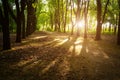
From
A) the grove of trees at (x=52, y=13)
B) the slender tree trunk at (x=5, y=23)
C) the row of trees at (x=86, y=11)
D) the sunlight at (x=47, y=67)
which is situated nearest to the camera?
the sunlight at (x=47, y=67)

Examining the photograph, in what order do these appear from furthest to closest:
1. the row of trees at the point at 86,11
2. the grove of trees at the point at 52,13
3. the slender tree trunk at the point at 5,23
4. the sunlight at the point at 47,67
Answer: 1. the row of trees at the point at 86,11
2. the grove of trees at the point at 52,13
3. the slender tree trunk at the point at 5,23
4. the sunlight at the point at 47,67

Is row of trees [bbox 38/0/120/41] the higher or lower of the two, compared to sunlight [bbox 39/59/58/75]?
higher

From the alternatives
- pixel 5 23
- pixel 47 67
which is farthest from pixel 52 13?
pixel 47 67

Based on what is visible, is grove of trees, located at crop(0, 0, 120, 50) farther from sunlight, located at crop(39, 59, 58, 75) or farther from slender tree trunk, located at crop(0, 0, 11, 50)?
sunlight, located at crop(39, 59, 58, 75)

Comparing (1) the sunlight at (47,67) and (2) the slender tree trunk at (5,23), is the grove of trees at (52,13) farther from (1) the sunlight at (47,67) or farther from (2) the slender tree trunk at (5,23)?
(1) the sunlight at (47,67)

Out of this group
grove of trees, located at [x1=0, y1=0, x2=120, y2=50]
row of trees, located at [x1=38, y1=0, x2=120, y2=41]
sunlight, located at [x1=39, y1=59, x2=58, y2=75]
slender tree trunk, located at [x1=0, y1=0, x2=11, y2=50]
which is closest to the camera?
sunlight, located at [x1=39, y1=59, x2=58, y2=75]

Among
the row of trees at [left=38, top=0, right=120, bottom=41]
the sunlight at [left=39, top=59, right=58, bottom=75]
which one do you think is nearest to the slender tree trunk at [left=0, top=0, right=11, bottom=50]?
the sunlight at [left=39, top=59, right=58, bottom=75]

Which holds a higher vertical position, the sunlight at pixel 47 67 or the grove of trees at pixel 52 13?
the grove of trees at pixel 52 13

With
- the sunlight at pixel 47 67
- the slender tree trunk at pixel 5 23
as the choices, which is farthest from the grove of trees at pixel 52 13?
the sunlight at pixel 47 67

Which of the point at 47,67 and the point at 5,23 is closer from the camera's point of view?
the point at 47,67

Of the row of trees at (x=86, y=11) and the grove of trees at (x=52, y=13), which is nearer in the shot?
the grove of trees at (x=52, y=13)

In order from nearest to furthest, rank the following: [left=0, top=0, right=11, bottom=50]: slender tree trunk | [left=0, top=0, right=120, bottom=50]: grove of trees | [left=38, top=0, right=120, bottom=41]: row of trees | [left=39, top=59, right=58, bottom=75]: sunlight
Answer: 1. [left=39, top=59, right=58, bottom=75]: sunlight
2. [left=0, top=0, right=11, bottom=50]: slender tree trunk
3. [left=0, top=0, right=120, bottom=50]: grove of trees
4. [left=38, top=0, right=120, bottom=41]: row of trees

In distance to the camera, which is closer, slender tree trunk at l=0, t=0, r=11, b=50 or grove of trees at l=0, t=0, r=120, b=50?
slender tree trunk at l=0, t=0, r=11, b=50

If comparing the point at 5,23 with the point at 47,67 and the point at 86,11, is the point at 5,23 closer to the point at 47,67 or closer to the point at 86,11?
the point at 47,67
